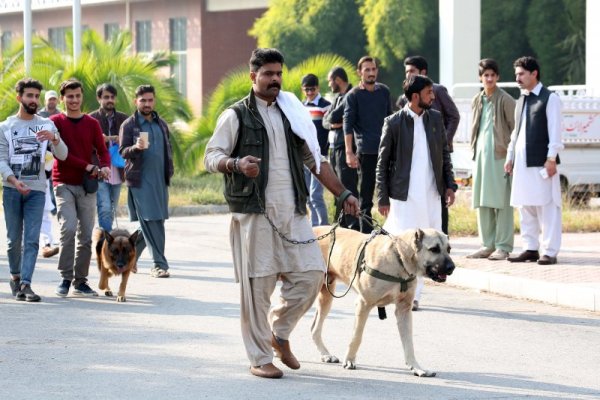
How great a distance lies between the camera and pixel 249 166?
7609mm

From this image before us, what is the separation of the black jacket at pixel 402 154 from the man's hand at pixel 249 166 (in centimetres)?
335

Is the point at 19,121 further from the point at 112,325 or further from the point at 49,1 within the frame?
the point at 49,1

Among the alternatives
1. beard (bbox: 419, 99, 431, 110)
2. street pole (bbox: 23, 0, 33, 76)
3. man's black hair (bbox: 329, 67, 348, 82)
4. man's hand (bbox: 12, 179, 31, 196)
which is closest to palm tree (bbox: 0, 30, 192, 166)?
street pole (bbox: 23, 0, 33, 76)

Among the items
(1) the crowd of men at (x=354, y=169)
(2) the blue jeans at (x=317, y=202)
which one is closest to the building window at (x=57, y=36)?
(1) the crowd of men at (x=354, y=169)

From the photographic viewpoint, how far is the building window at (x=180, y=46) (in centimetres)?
4309

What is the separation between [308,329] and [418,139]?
2.02 meters

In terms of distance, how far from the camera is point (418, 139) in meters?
10.8

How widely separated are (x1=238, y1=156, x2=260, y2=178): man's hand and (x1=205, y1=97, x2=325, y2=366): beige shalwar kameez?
397 mm

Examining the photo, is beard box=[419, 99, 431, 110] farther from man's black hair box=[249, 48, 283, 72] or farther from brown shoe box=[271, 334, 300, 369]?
brown shoe box=[271, 334, 300, 369]

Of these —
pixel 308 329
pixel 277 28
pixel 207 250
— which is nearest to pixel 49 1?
pixel 277 28

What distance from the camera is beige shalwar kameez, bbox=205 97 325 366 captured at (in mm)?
8078

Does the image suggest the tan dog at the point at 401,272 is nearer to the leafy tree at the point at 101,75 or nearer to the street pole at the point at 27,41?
the leafy tree at the point at 101,75

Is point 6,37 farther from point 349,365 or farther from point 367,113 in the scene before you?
point 349,365

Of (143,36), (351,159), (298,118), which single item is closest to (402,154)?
(298,118)
